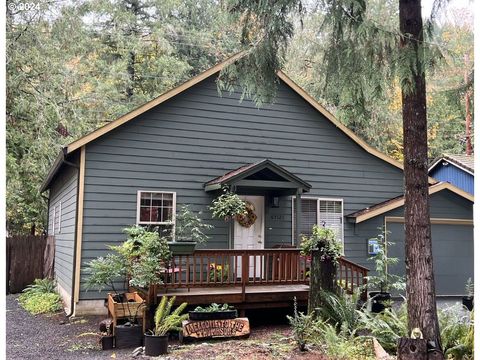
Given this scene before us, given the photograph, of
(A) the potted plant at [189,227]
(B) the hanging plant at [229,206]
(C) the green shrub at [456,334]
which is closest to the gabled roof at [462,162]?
(B) the hanging plant at [229,206]

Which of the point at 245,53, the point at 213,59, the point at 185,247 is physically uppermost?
the point at 213,59

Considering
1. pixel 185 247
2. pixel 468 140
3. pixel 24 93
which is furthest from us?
pixel 468 140

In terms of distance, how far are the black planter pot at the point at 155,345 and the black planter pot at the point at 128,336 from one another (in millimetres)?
629

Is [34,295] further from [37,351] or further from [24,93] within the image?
[24,93]

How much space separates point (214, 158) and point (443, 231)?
270 inches

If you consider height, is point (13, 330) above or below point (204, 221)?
below

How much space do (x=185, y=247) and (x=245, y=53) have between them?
3.52m

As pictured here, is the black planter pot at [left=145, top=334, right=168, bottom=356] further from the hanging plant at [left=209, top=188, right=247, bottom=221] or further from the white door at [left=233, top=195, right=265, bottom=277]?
the white door at [left=233, top=195, right=265, bottom=277]

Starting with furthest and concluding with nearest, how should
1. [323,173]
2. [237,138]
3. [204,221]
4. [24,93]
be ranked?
[24,93] → [323,173] → [237,138] → [204,221]

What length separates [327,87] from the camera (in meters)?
6.71

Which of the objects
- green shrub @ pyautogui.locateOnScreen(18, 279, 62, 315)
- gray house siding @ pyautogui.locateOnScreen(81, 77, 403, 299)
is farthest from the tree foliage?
green shrub @ pyautogui.locateOnScreen(18, 279, 62, 315)

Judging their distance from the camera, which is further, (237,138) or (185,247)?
(237,138)

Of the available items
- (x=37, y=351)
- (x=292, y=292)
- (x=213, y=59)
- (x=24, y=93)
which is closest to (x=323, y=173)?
(x=292, y=292)

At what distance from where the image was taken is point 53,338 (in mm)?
7832
